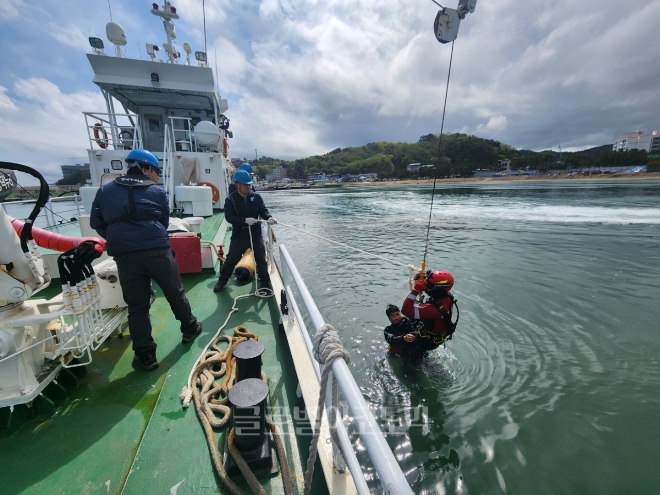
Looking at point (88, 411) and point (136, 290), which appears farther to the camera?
point (136, 290)

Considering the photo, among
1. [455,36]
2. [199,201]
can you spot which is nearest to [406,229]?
[199,201]

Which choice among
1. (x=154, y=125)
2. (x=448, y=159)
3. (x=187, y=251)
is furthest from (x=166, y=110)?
(x=448, y=159)

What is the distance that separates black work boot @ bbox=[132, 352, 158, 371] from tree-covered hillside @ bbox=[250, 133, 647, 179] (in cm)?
7298

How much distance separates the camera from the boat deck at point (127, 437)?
1697 mm

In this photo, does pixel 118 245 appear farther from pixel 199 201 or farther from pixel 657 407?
pixel 199 201

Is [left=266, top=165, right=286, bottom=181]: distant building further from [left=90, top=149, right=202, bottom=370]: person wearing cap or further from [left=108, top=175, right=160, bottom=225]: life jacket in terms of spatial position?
[left=108, top=175, right=160, bottom=225]: life jacket

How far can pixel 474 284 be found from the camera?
752 centimetres

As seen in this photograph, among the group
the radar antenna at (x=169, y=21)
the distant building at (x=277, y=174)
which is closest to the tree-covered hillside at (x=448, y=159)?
the distant building at (x=277, y=174)

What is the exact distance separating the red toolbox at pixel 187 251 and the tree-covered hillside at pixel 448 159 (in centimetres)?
7096

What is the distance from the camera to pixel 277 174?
493 ft

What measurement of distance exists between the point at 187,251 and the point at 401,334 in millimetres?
3489

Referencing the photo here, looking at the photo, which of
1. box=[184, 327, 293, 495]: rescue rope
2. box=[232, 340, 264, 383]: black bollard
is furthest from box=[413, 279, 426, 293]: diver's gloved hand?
box=[232, 340, 264, 383]: black bollard

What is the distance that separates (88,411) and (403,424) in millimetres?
2795

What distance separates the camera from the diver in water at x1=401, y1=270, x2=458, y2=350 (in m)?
3.37
